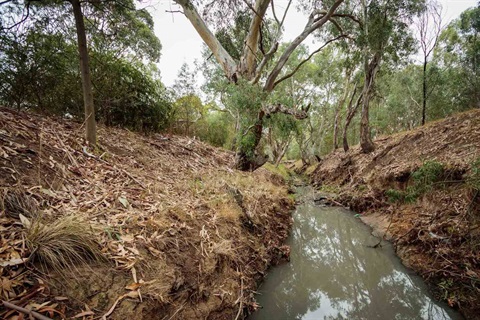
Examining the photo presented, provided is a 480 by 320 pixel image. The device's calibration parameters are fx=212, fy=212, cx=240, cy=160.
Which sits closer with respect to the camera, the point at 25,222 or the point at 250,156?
the point at 25,222

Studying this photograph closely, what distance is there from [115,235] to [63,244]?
20.0 inches

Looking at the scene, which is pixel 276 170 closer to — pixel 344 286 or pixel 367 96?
pixel 367 96

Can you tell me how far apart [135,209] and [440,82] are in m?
20.0

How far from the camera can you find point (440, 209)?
4.09 metres

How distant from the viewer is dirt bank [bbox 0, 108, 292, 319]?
5.31 ft

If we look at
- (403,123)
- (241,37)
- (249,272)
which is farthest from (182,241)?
(403,123)

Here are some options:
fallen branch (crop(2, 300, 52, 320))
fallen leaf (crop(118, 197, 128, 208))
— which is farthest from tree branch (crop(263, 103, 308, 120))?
fallen branch (crop(2, 300, 52, 320))

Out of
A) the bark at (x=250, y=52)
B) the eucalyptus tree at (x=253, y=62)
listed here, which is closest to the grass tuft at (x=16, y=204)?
the eucalyptus tree at (x=253, y=62)

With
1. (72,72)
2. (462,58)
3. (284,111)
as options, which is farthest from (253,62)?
(462,58)

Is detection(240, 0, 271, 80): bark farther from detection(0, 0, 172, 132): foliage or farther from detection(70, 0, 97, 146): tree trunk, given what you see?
detection(70, 0, 97, 146): tree trunk

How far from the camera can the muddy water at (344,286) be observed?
9.68 feet

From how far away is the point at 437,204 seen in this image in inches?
169

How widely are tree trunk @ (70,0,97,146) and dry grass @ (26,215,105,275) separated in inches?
88.5

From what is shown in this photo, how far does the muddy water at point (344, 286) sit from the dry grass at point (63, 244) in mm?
2157
